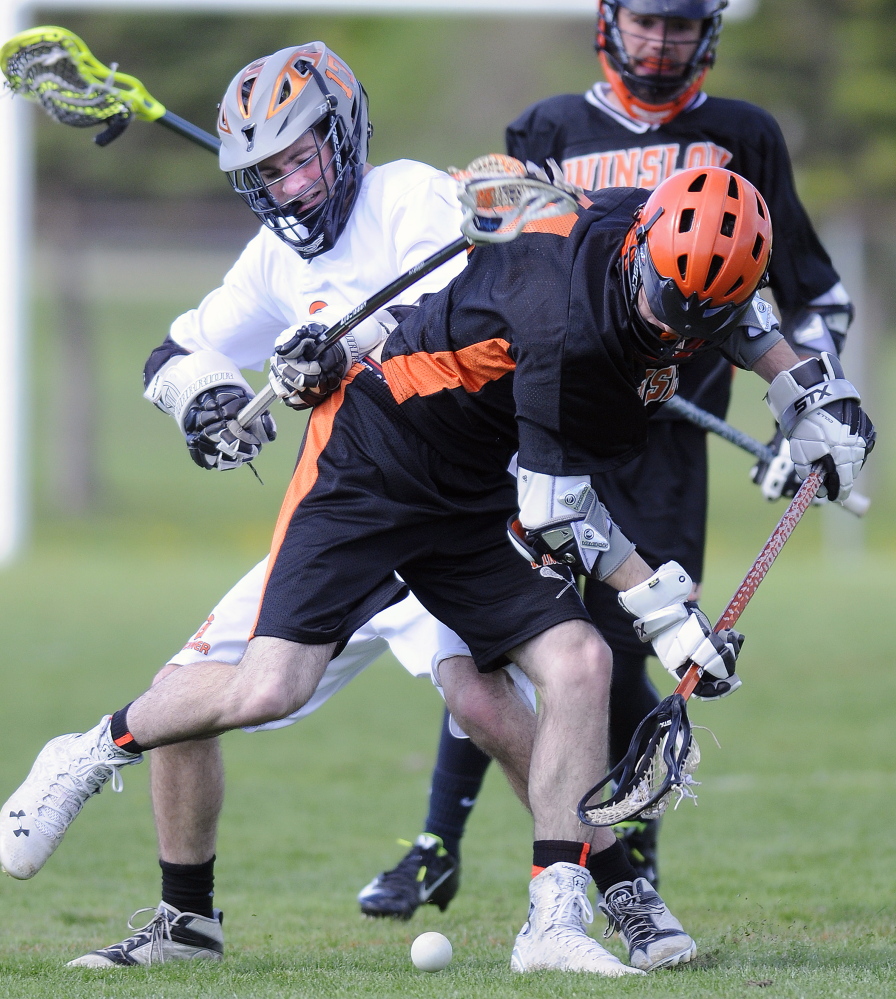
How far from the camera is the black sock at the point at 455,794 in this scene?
5.00 metres

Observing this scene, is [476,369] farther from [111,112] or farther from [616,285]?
[111,112]

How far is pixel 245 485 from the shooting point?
2306 cm

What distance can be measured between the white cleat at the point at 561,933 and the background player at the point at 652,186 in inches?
46.9

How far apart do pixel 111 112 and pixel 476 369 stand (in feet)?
7.14

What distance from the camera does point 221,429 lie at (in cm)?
427

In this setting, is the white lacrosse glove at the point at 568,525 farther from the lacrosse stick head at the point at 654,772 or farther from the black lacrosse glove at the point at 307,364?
the black lacrosse glove at the point at 307,364

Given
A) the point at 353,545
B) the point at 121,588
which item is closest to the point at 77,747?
the point at 353,545

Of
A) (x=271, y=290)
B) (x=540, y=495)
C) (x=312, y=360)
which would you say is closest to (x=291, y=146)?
(x=271, y=290)

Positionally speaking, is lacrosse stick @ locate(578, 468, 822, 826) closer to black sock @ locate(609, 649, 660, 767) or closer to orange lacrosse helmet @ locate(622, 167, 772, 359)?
orange lacrosse helmet @ locate(622, 167, 772, 359)

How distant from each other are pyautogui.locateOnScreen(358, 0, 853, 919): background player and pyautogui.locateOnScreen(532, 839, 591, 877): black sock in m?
1.14

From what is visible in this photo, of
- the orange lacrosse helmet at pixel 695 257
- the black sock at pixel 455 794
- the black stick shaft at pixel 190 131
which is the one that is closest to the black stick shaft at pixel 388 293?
the orange lacrosse helmet at pixel 695 257

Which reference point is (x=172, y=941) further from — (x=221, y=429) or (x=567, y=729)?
(x=221, y=429)

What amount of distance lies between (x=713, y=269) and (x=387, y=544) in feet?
3.65

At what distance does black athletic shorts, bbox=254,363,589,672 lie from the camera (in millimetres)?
3857
